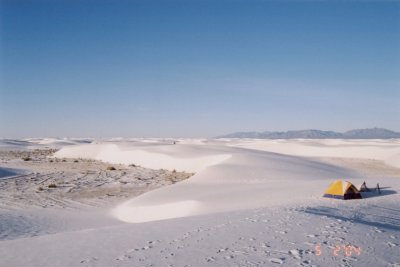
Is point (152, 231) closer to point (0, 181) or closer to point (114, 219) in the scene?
point (114, 219)

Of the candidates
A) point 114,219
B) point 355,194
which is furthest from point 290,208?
point 114,219

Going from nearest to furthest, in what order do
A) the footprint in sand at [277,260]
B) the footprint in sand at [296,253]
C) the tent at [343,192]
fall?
1. the footprint in sand at [277,260]
2. the footprint in sand at [296,253]
3. the tent at [343,192]

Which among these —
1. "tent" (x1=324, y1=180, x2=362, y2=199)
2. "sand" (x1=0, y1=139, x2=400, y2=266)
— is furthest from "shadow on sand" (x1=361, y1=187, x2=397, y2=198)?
"tent" (x1=324, y1=180, x2=362, y2=199)

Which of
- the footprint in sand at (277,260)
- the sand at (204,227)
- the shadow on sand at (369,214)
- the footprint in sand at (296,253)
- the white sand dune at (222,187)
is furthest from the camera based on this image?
the white sand dune at (222,187)

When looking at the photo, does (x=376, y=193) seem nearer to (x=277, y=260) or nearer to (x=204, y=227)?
(x=204, y=227)

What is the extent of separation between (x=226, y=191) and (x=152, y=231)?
7534 mm

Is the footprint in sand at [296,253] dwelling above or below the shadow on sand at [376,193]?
above

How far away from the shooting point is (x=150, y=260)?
18.9 feet
